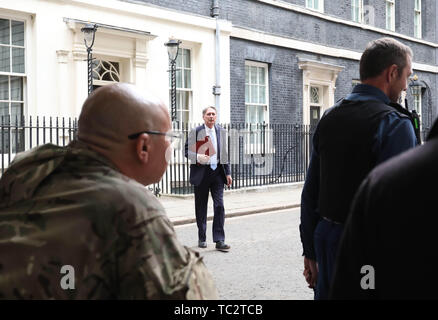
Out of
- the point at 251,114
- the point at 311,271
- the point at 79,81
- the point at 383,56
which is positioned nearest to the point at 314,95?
the point at 251,114

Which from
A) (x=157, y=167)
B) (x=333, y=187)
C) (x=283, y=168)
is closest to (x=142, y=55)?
(x=283, y=168)

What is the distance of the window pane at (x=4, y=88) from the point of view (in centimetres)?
1227

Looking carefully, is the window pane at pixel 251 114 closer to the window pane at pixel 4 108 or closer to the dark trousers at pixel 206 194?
the window pane at pixel 4 108

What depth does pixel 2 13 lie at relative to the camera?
12.1 metres

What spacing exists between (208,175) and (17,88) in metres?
6.19

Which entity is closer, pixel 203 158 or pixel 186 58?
pixel 203 158

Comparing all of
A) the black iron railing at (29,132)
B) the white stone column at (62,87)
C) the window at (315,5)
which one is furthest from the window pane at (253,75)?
the black iron railing at (29,132)

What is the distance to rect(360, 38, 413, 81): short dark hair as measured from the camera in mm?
2939

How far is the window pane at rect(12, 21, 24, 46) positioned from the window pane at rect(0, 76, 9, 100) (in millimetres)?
761

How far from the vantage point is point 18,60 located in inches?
492

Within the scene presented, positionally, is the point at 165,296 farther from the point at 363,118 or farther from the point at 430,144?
the point at 363,118

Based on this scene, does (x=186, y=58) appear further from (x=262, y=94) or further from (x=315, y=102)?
(x=315, y=102)

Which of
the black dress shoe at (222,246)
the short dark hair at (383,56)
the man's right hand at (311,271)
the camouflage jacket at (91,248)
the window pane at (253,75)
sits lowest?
the black dress shoe at (222,246)

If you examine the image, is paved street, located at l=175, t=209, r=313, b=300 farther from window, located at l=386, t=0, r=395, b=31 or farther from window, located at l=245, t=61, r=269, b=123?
window, located at l=386, t=0, r=395, b=31
